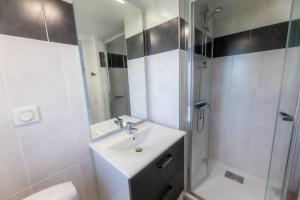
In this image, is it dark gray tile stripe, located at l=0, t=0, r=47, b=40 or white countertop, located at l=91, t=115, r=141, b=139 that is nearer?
dark gray tile stripe, located at l=0, t=0, r=47, b=40

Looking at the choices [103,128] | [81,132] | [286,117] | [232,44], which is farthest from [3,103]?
[232,44]

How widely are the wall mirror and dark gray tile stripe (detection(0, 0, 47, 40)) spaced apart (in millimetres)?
235

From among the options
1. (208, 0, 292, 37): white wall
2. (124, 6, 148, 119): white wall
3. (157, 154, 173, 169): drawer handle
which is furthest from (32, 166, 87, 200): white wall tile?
(208, 0, 292, 37): white wall

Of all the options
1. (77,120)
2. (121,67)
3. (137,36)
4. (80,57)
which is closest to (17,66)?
(80,57)

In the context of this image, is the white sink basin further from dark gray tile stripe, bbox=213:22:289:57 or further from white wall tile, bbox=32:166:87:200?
dark gray tile stripe, bbox=213:22:289:57

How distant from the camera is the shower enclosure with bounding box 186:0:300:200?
0.90 meters

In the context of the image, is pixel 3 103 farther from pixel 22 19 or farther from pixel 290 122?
pixel 290 122

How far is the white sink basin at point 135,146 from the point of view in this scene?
2.53 ft

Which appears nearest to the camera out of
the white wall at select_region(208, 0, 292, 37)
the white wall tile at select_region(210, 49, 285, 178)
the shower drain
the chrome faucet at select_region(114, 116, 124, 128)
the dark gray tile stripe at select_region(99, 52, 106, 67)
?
the dark gray tile stripe at select_region(99, 52, 106, 67)

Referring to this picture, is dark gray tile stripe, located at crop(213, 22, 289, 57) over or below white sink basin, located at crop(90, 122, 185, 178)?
over

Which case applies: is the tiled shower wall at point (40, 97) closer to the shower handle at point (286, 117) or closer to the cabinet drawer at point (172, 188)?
the cabinet drawer at point (172, 188)

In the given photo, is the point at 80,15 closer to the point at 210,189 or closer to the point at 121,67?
the point at 121,67

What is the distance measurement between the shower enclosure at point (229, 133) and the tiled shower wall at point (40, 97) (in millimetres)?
1046

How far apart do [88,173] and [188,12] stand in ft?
5.35
